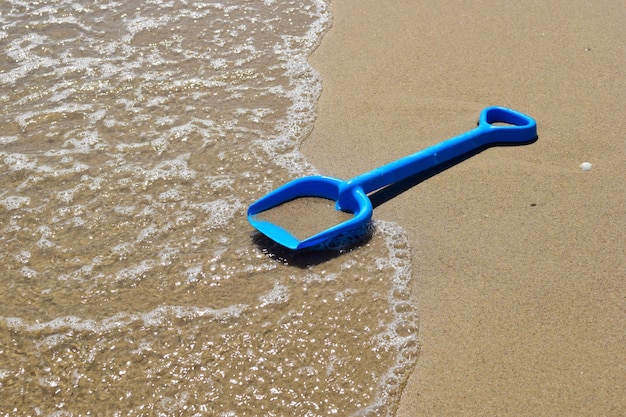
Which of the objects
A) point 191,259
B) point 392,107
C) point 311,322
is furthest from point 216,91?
point 311,322

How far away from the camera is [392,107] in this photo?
10.9 feet

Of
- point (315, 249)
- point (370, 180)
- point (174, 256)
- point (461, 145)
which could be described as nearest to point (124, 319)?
point (174, 256)

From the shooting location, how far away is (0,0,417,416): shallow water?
2045mm

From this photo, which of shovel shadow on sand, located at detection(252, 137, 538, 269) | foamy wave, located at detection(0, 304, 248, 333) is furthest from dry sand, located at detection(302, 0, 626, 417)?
foamy wave, located at detection(0, 304, 248, 333)

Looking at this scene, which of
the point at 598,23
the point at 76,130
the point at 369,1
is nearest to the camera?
the point at 76,130

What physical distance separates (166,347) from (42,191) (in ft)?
3.48

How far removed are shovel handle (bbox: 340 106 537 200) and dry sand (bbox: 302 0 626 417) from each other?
62mm

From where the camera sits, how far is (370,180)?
2.68 m

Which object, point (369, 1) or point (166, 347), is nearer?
point (166, 347)

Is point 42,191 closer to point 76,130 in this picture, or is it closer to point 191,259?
point 76,130

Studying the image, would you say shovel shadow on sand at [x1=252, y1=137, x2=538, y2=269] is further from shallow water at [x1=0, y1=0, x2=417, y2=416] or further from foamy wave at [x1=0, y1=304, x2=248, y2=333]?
foamy wave at [x1=0, y1=304, x2=248, y2=333]

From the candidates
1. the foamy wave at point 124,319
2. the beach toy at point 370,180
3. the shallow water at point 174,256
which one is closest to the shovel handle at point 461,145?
the beach toy at point 370,180

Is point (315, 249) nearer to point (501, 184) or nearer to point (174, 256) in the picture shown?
point (174, 256)

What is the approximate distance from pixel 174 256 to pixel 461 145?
125cm
